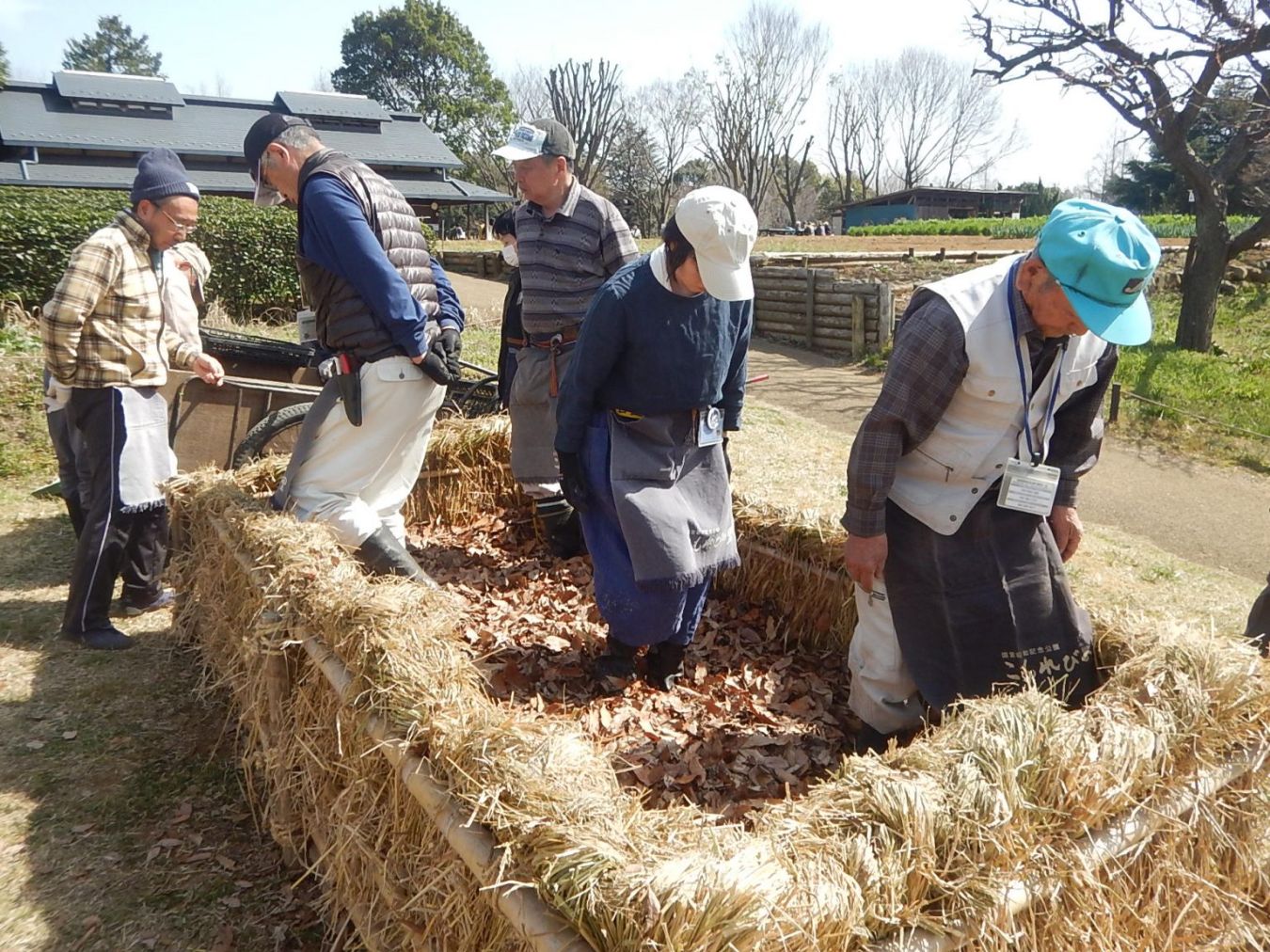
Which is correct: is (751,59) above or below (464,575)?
above

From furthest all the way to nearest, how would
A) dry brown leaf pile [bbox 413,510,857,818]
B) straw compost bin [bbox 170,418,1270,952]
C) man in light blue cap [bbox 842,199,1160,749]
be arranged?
1. dry brown leaf pile [bbox 413,510,857,818]
2. man in light blue cap [bbox 842,199,1160,749]
3. straw compost bin [bbox 170,418,1270,952]

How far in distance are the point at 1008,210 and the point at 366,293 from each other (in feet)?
200

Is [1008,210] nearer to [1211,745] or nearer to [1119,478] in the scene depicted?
[1119,478]

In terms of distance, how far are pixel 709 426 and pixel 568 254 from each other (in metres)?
1.42

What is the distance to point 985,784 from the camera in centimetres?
183

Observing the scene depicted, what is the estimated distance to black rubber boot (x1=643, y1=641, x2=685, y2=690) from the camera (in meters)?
3.42

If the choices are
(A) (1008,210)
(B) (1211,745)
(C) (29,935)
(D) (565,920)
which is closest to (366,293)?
(C) (29,935)

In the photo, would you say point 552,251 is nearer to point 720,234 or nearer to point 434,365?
point 434,365

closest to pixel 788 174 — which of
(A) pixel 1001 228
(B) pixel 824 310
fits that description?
(A) pixel 1001 228

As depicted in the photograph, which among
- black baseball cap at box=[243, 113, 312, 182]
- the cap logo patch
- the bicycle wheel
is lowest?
the bicycle wheel

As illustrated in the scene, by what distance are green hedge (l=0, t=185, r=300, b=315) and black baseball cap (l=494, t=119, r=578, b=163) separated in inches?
320


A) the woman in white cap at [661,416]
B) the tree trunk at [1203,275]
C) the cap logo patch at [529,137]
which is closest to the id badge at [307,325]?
the cap logo patch at [529,137]

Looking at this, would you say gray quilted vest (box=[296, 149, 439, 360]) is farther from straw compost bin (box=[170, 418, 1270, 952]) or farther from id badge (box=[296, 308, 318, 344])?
straw compost bin (box=[170, 418, 1270, 952])

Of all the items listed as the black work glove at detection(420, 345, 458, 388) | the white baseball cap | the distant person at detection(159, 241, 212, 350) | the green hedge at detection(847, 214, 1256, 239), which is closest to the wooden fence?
the distant person at detection(159, 241, 212, 350)
